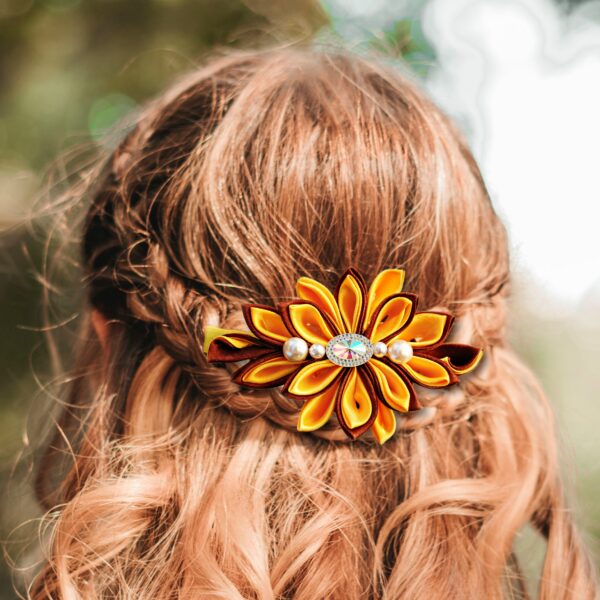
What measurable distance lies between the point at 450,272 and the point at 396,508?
0.99ft

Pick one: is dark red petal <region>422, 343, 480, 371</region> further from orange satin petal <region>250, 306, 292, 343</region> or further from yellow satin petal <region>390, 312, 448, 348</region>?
orange satin petal <region>250, 306, 292, 343</region>

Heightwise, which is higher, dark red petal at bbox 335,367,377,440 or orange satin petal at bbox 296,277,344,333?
orange satin petal at bbox 296,277,344,333

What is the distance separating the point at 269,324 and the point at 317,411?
12 centimetres

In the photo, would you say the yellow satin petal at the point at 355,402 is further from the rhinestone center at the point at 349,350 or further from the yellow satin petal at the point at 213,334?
the yellow satin petal at the point at 213,334

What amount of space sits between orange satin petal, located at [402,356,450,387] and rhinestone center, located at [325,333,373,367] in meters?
0.05

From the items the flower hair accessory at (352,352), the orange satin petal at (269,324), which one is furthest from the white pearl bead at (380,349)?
the orange satin petal at (269,324)

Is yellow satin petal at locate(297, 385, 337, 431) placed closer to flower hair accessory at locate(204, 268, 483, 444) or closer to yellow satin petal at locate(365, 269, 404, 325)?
flower hair accessory at locate(204, 268, 483, 444)

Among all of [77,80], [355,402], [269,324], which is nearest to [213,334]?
[269,324]

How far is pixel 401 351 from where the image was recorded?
2.39ft

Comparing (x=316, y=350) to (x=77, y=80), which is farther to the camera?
(x=77, y=80)

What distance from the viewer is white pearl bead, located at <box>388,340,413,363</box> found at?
73 cm

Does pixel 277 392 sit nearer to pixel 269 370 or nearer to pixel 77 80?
pixel 269 370

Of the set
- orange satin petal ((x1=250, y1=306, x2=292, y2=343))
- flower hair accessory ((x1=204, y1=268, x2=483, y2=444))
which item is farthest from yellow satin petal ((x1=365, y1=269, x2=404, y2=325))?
orange satin petal ((x1=250, y1=306, x2=292, y2=343))

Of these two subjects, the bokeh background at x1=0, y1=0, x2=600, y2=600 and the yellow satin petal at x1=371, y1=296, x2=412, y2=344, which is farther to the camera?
the bokeh background at x1=0, y1=0, x2=600, y2=600
